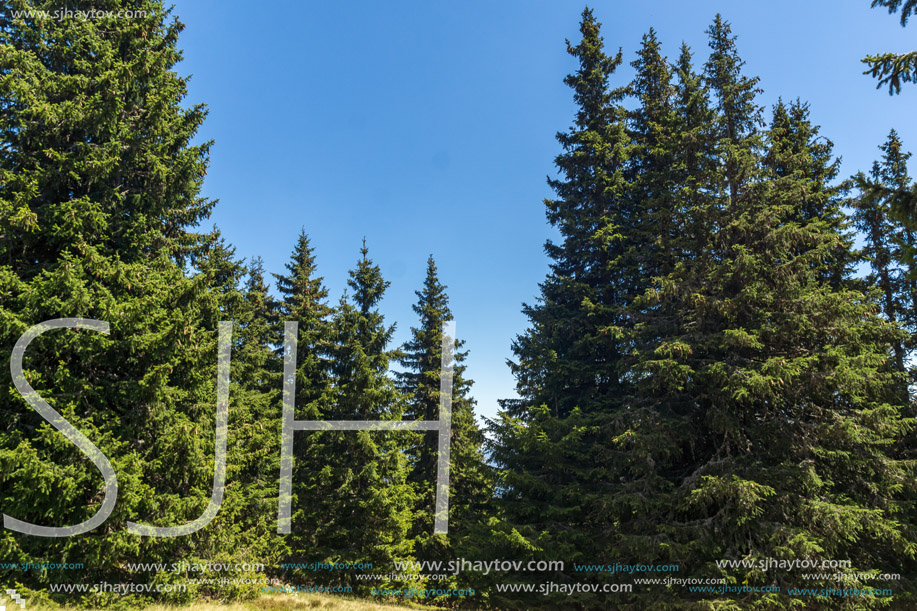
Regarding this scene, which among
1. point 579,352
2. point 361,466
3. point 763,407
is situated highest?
point 579,352

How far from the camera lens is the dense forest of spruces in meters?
9.85

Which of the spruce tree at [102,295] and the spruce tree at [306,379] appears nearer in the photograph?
the spruce tree at [102,295]

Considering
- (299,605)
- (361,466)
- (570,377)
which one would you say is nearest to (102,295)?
(299,605)

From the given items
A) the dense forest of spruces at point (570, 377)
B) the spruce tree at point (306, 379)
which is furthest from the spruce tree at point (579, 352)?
the spruce tree at point (306, 379)

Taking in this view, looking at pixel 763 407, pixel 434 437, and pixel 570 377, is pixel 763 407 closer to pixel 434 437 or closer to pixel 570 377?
pixel 570 377

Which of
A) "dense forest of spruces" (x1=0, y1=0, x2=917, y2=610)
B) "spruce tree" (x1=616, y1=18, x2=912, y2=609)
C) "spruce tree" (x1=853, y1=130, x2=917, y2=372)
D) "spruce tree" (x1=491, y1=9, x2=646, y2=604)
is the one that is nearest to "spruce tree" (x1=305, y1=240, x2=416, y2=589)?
"dense forest of spruces" (x1=0, y1=0, x2=917, y2=610)

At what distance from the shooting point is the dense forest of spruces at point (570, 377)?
32.3ft

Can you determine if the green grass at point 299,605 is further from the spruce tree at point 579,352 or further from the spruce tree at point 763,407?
the spruce tree at point 763,407

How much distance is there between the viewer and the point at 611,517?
13.6 metres

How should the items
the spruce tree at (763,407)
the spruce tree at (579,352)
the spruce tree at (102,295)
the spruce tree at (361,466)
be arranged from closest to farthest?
the spruce tree at (102,295)
the spruce tree at (763,407)
the spruce tree at (579,352)
the spruce tree at (361,466)

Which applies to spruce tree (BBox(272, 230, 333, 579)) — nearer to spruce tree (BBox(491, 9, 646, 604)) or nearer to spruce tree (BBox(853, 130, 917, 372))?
spruce tree (BBox(491, 9, 646, 604))

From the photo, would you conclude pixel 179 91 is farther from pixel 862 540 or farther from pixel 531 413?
pixel 862 540

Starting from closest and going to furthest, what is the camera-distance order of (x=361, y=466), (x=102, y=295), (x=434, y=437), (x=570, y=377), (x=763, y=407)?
(x=102, y=295) < (x=763, y=407) < (x=570, y=377) < (x=361, y=466) < (x=434, y=437)

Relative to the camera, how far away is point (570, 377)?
662 inches
